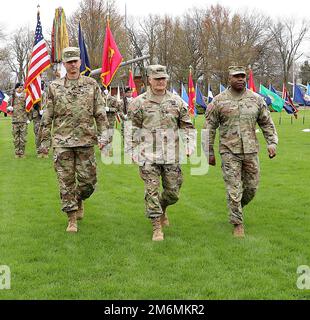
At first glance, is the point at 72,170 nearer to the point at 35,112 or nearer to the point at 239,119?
the point at 239,119

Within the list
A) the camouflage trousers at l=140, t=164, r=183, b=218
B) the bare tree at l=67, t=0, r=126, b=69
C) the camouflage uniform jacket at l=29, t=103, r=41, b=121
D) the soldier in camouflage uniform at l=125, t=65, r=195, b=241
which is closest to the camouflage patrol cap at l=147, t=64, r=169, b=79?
the soldier in camouflage uniform at l=125, t=65, r=195, b=241

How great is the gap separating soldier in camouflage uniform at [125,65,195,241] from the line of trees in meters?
53.6

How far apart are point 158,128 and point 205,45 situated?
65038 millimetres

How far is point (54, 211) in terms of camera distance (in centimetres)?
873

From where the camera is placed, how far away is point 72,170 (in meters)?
7.35

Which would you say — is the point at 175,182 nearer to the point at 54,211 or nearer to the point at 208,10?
the point at 54,211

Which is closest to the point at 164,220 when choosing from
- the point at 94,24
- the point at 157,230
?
the point at 157,230

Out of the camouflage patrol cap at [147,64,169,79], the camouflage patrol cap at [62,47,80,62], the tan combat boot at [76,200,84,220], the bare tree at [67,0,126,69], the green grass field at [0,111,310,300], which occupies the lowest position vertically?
the green grass field at [0,111,310,300]

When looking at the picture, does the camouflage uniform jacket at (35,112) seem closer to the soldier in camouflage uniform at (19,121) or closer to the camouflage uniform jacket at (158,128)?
the soldier in camouflage uniform at (19,121)

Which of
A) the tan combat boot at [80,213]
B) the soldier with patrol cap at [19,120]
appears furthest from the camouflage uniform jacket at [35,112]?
the tan combat boot at [80,213]

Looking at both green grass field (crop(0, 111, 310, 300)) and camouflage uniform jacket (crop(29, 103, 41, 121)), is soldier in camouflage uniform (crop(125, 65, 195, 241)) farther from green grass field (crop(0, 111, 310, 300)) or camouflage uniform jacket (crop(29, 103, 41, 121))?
camouflage uniform jacket (crop(29, 103, 41, 121))

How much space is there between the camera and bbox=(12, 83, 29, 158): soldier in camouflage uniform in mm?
15719

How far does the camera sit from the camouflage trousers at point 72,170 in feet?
23.9

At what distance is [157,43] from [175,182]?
6799 centimetres
